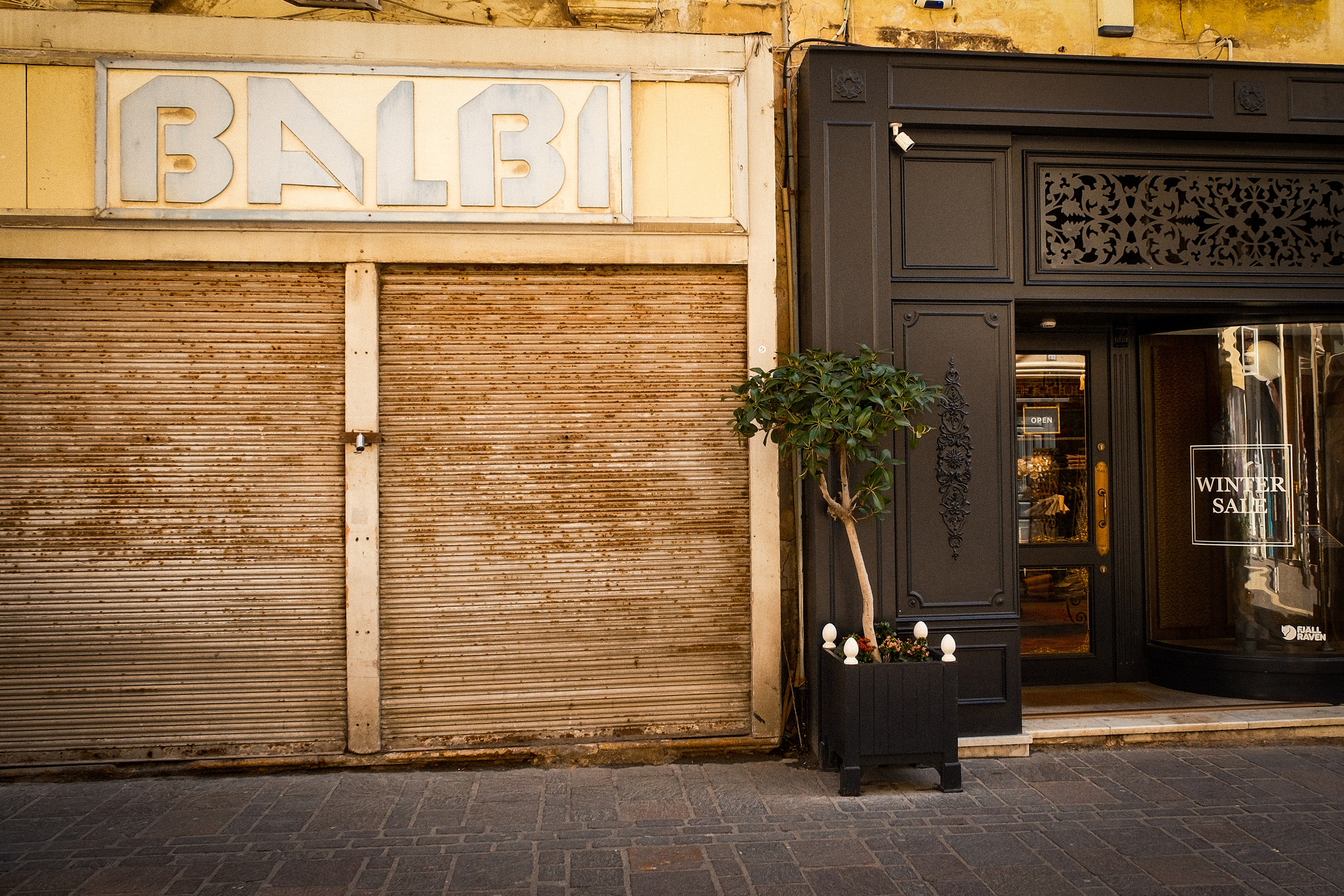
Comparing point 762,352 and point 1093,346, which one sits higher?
point 1093,346

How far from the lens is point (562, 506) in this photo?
566cm

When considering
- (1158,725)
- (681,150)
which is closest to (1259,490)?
(1158,725)

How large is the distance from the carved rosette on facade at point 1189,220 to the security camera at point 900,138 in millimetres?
959

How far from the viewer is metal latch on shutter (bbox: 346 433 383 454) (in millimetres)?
5441

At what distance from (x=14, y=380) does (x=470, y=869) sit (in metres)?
4.02

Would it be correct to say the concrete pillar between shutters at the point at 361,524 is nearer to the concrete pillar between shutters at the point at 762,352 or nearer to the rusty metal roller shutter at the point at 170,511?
the rusty metal roller shutter at the point at 170,511

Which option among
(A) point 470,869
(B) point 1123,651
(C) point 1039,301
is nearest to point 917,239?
(C) point 1039,301

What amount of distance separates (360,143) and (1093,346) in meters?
5.37

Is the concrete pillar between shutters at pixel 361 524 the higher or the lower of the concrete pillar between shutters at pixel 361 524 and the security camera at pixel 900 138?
the lower

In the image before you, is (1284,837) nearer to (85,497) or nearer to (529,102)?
(529,102)

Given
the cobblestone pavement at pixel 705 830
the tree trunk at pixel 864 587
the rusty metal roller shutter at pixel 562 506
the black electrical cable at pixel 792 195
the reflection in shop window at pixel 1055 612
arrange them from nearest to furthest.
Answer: the cobblestone pavement at pixel 705 830 < the tree trunk at pixel 864 587 < the rusty metal roller shutter at pixel 562 506 < the black electrical cable at pixel 792 195 < the reflection in shop window at pixel 1055 612

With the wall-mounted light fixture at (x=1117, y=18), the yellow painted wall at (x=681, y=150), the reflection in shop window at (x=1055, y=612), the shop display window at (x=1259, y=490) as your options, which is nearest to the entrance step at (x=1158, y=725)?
the shop display window at (x=1259, y=490)

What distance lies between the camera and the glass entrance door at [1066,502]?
22.2 ft

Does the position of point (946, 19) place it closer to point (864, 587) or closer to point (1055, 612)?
point (864, 587)
